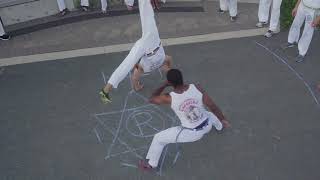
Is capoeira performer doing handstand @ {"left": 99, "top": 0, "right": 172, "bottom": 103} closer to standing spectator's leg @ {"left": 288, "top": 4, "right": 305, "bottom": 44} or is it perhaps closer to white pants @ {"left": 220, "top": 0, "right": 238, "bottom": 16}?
standing spectator's leg @ {"left": 288, "top": 4, "right": 305, "bottom": 44}

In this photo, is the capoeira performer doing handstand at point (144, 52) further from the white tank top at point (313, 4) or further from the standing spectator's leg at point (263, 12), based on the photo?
the standing spectator's leg at point (263, 12)

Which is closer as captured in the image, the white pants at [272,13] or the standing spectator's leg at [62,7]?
the white pants at [272,13]

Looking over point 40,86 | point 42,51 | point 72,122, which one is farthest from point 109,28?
point 72,122

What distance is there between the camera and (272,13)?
8602mm

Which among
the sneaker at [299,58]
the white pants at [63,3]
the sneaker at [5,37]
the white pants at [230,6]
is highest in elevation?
the white pants at [63,3]

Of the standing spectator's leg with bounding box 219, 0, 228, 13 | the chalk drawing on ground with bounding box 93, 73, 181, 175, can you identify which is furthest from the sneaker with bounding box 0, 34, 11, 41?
the standing spectator's leg with bounding box 219, 0, 228, 13

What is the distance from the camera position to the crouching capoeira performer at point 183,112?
215 inches

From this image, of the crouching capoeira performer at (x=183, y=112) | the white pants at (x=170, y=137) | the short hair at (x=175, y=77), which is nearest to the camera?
the short hair at (x=175, y=77)

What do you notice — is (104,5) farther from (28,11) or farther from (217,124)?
(217,124)

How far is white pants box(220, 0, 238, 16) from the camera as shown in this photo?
9.17 metres

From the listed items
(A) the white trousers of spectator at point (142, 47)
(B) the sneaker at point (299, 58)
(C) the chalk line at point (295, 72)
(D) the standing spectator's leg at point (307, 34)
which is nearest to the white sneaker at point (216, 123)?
(A) the white trousers of spectator at point (142, 47)

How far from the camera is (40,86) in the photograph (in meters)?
8.05

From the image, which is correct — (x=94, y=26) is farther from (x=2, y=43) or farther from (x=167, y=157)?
(x=167, y=157)

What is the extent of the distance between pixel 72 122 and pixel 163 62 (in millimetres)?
1837
